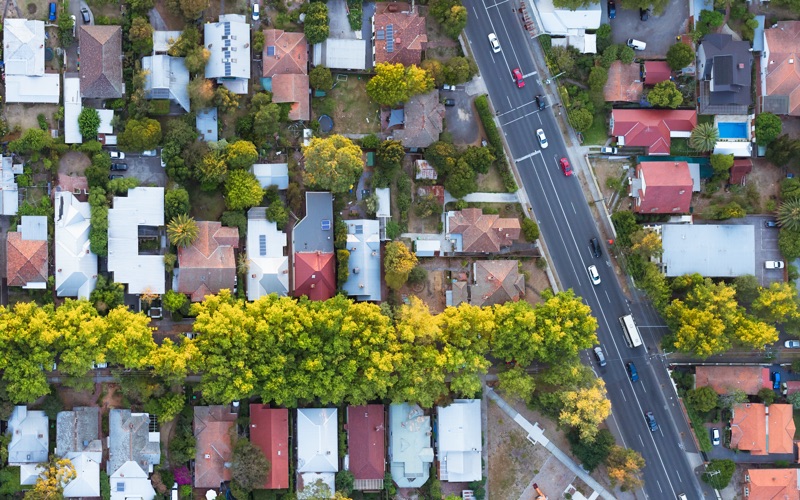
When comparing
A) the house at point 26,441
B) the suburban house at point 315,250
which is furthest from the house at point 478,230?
the house at point 26,441

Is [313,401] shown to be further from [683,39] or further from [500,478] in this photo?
[683,39]

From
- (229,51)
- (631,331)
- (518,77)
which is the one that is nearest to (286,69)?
(229,51)

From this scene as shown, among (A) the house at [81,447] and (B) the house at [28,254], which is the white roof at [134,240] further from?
(A) the house at [81,447]

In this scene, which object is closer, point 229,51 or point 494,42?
point 229,51

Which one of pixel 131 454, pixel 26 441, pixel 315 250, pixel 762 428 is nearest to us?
pixel 26 441

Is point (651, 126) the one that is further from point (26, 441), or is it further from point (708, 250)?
point (26, 441)

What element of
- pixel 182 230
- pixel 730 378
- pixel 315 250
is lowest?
pixel 730 378

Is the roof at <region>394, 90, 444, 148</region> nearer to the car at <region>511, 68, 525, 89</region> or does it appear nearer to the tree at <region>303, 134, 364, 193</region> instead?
the tree at <region>303, 134, 364, 193</region>
